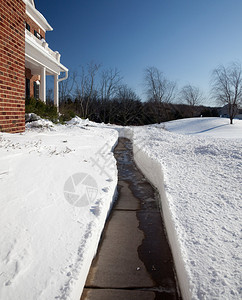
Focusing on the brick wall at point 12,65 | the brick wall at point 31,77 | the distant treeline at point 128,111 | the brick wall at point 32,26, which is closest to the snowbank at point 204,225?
the brick wall at point 12,65

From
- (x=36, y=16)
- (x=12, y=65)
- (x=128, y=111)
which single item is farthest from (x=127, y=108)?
(x=12, y=65)

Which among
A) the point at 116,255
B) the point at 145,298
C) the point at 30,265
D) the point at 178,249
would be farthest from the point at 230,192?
the point at 30,265

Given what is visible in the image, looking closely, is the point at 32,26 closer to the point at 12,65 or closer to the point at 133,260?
the point at 12,65

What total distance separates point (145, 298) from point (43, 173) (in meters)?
1.92

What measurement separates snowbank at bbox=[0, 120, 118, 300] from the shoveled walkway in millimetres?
165

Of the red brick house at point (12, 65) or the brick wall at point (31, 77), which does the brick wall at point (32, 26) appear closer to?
the brick wall at point (31, 77)

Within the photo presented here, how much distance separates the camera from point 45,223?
232 cm

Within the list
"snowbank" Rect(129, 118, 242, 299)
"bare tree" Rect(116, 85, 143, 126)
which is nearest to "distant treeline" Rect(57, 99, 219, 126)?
"bare tree" Rect(116, 85, 143, 126)

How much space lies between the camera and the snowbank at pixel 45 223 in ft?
5.57

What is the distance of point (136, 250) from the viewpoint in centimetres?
260

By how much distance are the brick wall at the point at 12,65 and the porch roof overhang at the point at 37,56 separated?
5705 mm

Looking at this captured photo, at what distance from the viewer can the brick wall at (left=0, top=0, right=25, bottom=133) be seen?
13.1ft

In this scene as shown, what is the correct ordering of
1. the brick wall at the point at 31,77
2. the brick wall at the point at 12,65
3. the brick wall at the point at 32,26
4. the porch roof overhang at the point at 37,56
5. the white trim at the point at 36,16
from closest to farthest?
the brick wall at the point at 12,65
the porch roof overhang at the point at 37,56
the brick wall at the point at 31,77
the white trim at the point at 36,16
the brick wall at the point at 32,26

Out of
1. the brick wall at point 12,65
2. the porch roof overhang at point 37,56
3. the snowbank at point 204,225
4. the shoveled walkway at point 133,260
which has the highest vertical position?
the porch roof overhang at point 37,56
